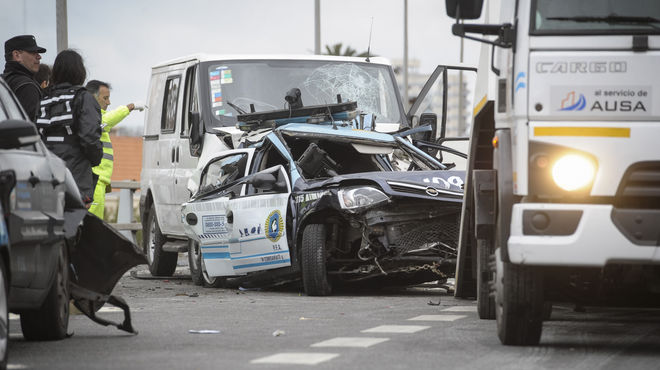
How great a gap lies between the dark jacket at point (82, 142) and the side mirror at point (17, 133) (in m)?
4.22

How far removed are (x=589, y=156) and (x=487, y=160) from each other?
7.04 ft

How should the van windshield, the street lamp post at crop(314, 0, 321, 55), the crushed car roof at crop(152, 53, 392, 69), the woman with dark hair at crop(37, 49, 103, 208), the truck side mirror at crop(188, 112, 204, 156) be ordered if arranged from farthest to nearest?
the street lamp post at crop(314, 0, 321, 55) < the crushed car roof at crop(152, 53, 392, 69) < the van windshield < the truck side mirror at crop(188, 112, 204, 156) < the woman with dark hair at crop(37, 49, 103, 208)

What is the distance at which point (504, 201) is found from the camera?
833 cm

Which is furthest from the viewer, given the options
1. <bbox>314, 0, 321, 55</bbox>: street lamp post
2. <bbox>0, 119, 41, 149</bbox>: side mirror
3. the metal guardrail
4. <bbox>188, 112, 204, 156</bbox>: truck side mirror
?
<bbox>314, 0, 321, 55</bbox>: street lamp post

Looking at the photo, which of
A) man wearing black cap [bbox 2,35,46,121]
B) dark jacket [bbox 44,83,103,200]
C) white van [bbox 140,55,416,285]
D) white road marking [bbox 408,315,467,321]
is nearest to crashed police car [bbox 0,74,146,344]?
man wearing black cap [bbox 2,35,46,121]

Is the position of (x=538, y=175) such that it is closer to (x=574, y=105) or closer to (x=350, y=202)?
(x=574, y=105)

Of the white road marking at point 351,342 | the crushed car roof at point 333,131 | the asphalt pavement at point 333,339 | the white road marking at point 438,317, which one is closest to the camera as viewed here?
the asphalt pavement at point 333,339

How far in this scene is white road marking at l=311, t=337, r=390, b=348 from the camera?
28.6 ft

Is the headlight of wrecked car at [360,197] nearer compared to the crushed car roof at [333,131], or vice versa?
the headlight of wrecked car at [360,197]

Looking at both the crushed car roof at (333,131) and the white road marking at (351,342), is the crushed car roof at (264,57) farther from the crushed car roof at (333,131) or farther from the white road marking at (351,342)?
the white road marking at (351,342)

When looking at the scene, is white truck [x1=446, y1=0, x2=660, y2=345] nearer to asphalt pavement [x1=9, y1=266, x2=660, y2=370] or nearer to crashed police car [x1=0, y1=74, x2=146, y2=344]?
asphalt pavement [x1=9, y1=266, x2=660, y2=370]

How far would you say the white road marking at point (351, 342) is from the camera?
28.6 feet

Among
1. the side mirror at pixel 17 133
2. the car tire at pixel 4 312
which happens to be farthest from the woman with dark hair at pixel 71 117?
the car tire at pixel 4 312

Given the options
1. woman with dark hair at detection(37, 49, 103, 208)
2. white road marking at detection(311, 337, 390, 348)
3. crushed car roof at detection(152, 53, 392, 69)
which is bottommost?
white road marking at detection(311, 337, 390, 348)
